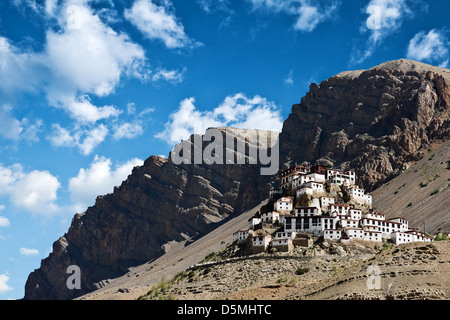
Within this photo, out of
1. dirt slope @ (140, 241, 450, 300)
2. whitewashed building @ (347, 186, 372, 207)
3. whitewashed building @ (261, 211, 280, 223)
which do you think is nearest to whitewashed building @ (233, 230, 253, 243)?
whitewashed building @ (261, 211, 280, 223)

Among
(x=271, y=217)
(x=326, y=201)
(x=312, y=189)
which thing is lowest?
(x=271, y=217)

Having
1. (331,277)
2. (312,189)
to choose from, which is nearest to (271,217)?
(312,189)

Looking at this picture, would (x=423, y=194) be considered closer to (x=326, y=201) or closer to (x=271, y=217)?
(x=326, y=201)

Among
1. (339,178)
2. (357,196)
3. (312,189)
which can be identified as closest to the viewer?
(312,189)

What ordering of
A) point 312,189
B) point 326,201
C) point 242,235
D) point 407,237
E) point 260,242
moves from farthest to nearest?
point 312,189 → point 326,201 → point 242,235 → point 407,237 → point 260,242

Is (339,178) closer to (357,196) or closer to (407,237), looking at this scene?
(357,196)

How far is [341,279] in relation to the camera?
5756 centimetres

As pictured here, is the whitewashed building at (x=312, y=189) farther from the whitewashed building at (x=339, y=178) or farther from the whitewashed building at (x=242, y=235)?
the whitewashed building at (x=242, y=235)

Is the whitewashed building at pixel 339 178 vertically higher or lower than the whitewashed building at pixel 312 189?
higher

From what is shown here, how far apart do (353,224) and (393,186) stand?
63.7 m

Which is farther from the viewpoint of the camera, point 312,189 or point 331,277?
point 312,189

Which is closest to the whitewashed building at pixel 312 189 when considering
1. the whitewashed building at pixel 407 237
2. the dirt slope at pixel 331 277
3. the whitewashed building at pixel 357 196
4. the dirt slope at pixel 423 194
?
the whitewashed building at pixel 357 196

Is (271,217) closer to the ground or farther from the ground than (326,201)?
closer to the ground
